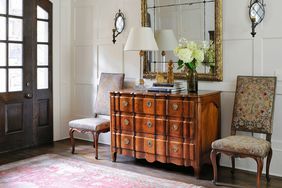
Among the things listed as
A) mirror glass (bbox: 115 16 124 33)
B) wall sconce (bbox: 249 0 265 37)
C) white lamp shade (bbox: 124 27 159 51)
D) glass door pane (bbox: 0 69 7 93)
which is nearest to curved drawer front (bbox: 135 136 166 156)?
white lamp shade (bbox: 124 27 159 51)

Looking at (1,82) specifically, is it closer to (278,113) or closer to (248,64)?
(248,64)

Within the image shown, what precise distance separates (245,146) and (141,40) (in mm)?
1755

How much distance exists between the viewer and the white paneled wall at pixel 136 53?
3.85 meters

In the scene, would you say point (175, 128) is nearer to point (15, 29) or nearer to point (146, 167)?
point (146, 167)

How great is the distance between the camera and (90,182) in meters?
3.63

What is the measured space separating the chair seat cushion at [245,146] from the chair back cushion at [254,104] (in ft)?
0.99

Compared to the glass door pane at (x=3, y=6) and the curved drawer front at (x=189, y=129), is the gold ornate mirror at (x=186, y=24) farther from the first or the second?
the glass door pane at (x=3, y=6)

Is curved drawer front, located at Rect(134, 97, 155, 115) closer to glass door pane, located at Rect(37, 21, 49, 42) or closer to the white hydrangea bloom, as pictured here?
the white hydrangea bloom

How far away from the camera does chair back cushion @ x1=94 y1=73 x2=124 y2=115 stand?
489 cm

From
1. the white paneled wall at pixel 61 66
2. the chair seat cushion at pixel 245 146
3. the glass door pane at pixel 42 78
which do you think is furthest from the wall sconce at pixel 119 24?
the chair seat cushion at pixel 245 146

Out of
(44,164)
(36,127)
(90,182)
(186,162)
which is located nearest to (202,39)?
(186,162)

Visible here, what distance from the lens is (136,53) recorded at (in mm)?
4930

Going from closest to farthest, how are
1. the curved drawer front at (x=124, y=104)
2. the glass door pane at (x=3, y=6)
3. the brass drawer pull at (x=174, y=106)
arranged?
the brass drawer pull at (x=174, y=106)
the curved drawer front at (x=124, y=104)
the glass door pane at (x=3, y=6)

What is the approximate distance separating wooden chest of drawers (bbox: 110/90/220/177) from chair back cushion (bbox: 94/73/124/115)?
602 mm
